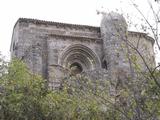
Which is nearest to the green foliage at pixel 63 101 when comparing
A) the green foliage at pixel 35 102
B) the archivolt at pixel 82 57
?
the green foliage at pixel 35 102

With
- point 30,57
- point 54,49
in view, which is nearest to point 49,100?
point 30,57

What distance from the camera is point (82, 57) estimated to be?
24.1 meters

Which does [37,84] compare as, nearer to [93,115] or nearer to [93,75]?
[93,115]

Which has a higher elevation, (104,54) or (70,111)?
(104,54)

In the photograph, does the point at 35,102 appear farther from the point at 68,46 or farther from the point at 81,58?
the point at 81,58

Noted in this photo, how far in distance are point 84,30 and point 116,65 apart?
371cm

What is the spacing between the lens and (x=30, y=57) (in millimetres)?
21422

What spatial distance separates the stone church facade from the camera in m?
22.2

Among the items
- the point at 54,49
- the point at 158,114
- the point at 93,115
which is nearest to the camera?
the point at 158,114

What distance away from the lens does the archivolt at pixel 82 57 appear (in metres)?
23.7

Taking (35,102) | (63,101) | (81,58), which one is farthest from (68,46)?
(35,102)

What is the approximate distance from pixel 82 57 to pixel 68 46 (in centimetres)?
121

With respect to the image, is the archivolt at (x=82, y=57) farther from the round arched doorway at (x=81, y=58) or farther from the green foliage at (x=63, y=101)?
the green foliage at (x=63, y=101)

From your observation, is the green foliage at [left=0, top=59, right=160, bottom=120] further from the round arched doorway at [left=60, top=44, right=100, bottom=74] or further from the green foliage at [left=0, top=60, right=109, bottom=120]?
the round arched doorway at [left=60, top=44, right=100, bottom=74]
